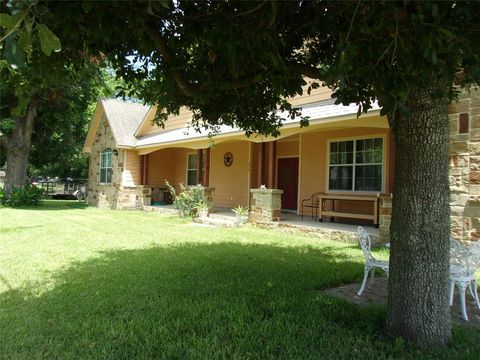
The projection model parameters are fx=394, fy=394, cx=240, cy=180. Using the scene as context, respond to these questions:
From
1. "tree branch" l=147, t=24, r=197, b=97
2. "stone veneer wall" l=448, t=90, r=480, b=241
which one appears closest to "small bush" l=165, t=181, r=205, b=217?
"stone veneer wall" l=448, t=90, r=480, b=241

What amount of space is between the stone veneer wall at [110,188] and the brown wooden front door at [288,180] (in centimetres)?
711

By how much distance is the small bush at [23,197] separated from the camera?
60.9ft

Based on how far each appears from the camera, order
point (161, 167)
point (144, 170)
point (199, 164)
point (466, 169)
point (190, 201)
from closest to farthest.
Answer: point (466, 169) < point (190, 201) < point (199, 164) < point (144, 170) < point (161, 167)

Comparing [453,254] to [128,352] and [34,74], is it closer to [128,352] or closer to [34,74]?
[128,352]

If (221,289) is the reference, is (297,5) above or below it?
above

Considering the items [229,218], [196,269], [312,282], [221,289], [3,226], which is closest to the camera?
[221,289]

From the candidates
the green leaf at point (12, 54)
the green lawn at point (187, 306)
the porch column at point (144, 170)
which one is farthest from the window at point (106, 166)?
the green leaf at point (12, 54)

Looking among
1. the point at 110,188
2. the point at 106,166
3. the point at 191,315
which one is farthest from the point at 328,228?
the point at 106,166

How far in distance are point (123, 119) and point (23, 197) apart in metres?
6.14

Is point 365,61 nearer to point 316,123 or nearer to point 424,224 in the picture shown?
point 424,224

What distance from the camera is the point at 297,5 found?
406 cm

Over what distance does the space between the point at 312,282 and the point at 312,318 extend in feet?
4.94

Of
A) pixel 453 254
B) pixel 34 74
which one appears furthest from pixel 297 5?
pixel 453 254

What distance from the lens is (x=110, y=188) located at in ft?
65.7
